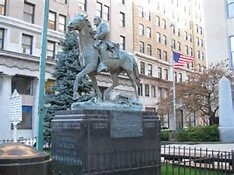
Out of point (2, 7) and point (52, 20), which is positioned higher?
point (52, 20)

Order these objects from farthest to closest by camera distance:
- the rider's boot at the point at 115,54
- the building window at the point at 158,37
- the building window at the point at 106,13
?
the building window at the point at 158,37 < the building window at the point at 106,13 < the rider's boot at the point at 115,54

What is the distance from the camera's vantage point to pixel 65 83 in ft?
65.2

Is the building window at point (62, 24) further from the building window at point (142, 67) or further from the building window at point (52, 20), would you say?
the building window at point (142, 67)

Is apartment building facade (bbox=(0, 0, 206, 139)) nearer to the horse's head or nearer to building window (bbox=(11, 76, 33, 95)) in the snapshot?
building window (bbox=(11, 76, 33, 95))

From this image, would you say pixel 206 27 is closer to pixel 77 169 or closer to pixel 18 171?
pixel 77 169

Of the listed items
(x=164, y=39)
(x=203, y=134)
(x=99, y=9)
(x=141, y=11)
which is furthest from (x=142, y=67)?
(x=203, y=134)

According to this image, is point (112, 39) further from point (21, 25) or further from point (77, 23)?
point (77, 23)

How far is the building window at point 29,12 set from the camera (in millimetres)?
35969

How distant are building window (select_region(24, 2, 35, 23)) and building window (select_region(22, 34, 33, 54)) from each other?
6.04ft

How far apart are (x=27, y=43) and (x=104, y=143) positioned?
29.4m

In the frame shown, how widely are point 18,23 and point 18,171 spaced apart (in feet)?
104

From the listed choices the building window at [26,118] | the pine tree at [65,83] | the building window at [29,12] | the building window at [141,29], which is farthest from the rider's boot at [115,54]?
the building window at [141,29]

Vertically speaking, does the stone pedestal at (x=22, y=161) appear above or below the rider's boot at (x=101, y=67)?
below

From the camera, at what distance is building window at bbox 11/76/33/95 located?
35.4 metres
